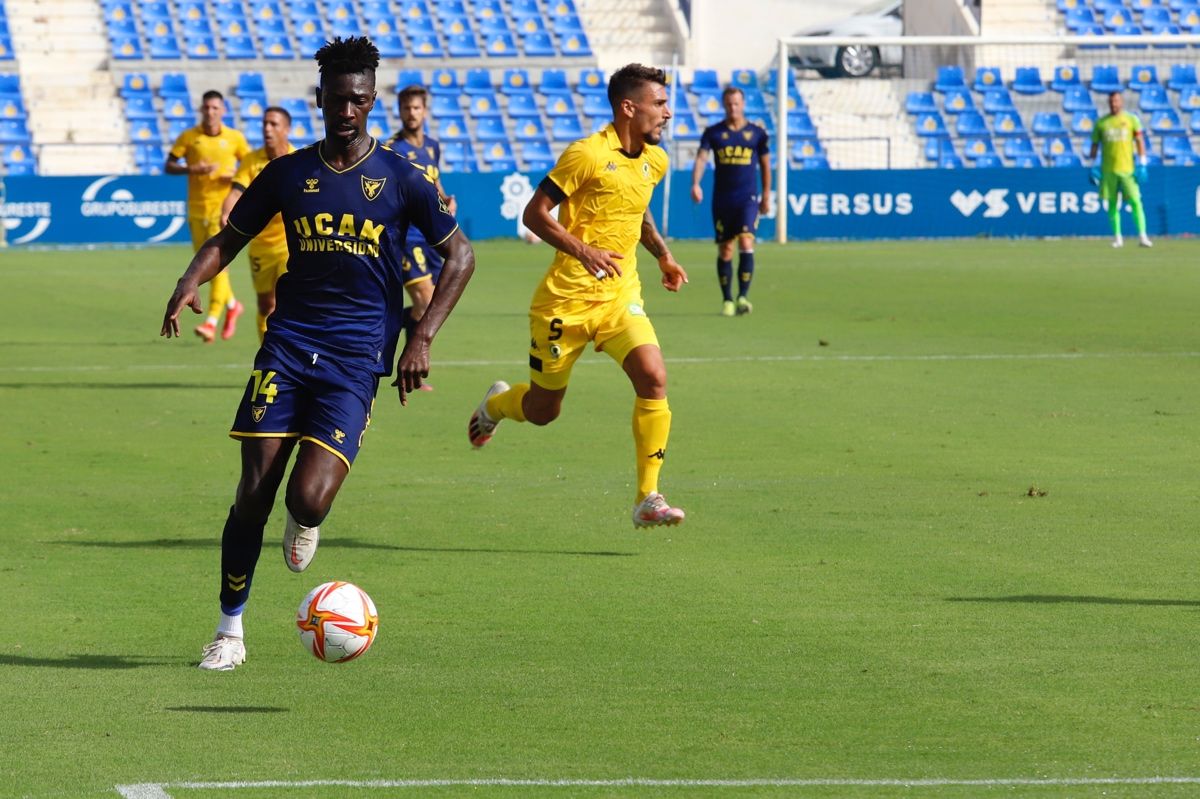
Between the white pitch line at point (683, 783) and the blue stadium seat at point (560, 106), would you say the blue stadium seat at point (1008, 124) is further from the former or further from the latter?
A: the white pitch line at point (683, 783)

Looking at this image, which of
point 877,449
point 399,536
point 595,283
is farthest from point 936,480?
point 399,536

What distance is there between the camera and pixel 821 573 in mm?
7746

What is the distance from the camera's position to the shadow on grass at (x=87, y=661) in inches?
247

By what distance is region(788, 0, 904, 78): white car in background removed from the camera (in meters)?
42.7

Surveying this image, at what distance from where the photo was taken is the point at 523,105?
40062 mm

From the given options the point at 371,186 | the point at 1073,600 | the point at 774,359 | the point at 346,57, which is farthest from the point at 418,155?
the point at 1073,600

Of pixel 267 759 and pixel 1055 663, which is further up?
pixel 267 759

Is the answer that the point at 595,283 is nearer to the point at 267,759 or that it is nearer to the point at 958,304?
the point at 267,759

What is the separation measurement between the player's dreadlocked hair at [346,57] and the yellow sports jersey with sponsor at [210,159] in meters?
11.4

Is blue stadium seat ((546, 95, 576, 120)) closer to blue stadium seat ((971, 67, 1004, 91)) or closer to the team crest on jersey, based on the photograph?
blue stadium seat ((971, 67, 1004, 91))

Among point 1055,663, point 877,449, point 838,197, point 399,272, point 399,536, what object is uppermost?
point 399,272

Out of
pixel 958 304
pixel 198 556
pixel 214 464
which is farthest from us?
pixel 958 304

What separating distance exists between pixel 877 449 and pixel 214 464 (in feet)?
12.6

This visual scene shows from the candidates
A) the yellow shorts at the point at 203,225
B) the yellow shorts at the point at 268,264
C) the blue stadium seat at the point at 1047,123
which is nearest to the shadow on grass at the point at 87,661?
the yellow shorts at the point at 268,264
